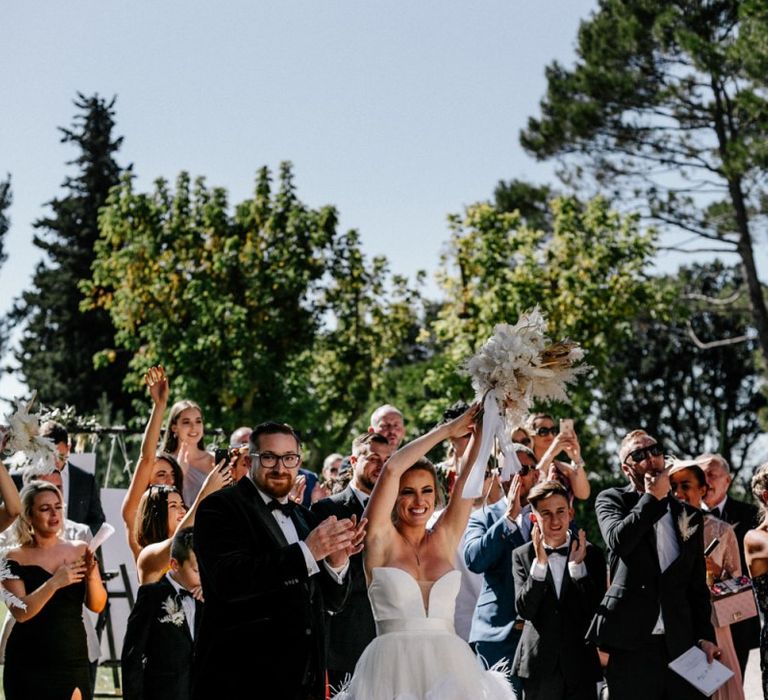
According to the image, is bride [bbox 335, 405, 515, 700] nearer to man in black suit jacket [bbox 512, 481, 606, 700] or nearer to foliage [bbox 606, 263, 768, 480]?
man in black suit jacket [bbox 512, 481, 606, 700]

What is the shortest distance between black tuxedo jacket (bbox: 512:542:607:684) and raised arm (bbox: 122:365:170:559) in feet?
8.01

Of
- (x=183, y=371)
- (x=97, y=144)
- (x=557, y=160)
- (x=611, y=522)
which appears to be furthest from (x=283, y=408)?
(x=97, y=144)

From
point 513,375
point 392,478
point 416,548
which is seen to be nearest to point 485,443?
point 513,375

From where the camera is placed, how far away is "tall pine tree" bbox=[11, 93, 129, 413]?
4197 centimetres

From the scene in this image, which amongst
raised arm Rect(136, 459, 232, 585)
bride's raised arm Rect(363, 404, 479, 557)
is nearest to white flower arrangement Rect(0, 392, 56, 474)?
raised arm Rect(136, 459, 232, 585)

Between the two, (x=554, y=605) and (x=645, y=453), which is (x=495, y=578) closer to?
(x=554, y=605)

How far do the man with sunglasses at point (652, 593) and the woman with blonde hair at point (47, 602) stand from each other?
10.0ft

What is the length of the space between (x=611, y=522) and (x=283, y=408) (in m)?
17.9

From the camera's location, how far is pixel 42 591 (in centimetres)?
628

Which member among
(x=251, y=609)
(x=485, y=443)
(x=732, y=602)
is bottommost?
(x=732, y=602)

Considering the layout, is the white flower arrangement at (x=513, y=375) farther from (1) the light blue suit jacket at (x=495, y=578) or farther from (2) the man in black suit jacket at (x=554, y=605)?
(1) the light blue suit jacket at (x=495, y=578)

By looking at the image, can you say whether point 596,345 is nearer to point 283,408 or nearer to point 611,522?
point 283,408

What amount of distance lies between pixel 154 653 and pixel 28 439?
5.55 feet

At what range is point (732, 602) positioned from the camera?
23.9ft
